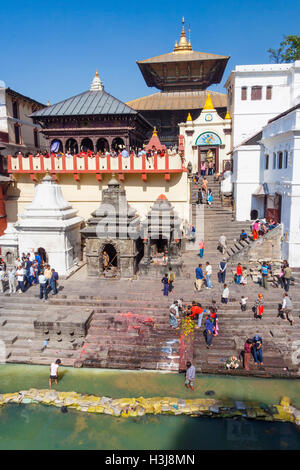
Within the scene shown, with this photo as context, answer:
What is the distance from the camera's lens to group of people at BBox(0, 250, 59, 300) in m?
13.4

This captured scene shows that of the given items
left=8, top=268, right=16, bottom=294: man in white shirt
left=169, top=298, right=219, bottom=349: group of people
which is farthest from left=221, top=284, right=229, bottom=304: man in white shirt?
left=8, top=268, right=16, bottom=294: man in white shirt

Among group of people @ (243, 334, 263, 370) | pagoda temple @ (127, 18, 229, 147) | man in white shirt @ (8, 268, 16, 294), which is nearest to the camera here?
group of people @ (243, 334, 263, 370)

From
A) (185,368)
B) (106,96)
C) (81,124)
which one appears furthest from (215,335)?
(106,96)

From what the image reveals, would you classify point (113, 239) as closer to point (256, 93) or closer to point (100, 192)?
point (100, 192)

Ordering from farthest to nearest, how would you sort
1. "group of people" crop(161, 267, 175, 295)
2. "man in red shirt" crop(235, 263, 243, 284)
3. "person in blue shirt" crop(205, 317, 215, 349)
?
"man in red shirt" crop(235, 263, 243, 284) < "group of people" crop(161, 267, 175, 295) < "person in blue shirt" crop(205, 317, 215, 349)

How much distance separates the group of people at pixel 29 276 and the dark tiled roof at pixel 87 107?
29.5 feet

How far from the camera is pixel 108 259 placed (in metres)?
16.3

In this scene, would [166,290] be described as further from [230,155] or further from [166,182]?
[230,155]

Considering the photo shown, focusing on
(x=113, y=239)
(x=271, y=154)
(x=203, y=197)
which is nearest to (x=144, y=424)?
(x=113, y=239)

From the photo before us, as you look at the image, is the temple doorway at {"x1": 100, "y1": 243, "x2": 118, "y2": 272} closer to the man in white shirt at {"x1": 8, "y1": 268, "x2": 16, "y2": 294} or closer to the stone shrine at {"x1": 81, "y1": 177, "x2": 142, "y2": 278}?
the stone shrine at {"x1": 81, "y1": 177, "x2": 142, "y2": 278}

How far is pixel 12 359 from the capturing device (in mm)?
10641

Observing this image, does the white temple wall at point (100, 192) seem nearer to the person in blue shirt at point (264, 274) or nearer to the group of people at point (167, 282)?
the group of people at point (167, 282)

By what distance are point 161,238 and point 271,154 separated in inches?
316

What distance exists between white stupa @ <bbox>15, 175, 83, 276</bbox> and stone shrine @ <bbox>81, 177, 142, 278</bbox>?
123cm
